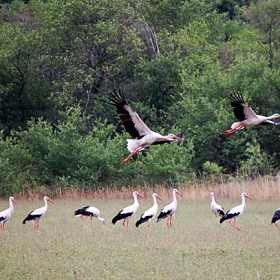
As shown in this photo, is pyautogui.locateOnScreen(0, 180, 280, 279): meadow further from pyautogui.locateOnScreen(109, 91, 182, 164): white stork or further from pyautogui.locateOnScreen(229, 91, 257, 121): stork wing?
pyautogui.locateOnScreen(229, 91, 257, 121): stork wing

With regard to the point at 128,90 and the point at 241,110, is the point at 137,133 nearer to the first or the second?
the point at 241,110

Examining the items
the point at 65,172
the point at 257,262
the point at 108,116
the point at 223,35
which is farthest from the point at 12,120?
the point at 257,262

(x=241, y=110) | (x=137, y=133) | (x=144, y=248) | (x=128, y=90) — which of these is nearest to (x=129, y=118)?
(x=137, y=133)

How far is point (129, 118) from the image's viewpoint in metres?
12.2

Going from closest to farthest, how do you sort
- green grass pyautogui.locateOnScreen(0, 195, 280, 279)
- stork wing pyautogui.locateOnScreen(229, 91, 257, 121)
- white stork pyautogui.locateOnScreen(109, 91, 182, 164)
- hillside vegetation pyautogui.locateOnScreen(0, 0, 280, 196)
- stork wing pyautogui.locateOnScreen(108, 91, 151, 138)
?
green grass pyautogui.locateOnScreen(0, 195, 280, 279) → stork wing pyautogui.locateOnScreen(108, 91, 151, 138) → white stork pyautogui.locateOnScreen(109, 91, 182, 164) → stork wing pyautogui.locateOnScreen(229, 91, 257, 121) → hillside vegetation pyautogui.locateOnScreen(0, 0, 280, 196)

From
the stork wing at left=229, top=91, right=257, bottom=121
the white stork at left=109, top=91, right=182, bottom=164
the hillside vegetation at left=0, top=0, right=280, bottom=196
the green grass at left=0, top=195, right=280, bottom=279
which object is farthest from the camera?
the hillside vegetation at left=0, top=0, right=280, bottom=196

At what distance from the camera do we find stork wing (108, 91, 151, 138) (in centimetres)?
1173

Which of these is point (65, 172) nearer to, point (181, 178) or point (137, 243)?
point (181, 178)

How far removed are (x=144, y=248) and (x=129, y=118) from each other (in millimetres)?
2198

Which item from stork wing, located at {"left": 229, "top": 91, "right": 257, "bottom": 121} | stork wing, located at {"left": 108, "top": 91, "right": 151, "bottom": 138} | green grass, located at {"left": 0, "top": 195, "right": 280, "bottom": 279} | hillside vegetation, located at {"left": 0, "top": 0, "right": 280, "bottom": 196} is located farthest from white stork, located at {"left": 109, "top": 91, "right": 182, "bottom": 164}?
hillside vegetation, located at {"left": 0, "top": 0, "right": 280, "bottom": 196}

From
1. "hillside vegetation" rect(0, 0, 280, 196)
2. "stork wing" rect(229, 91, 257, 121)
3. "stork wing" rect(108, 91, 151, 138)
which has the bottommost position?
"hillside vegetation" rect(0, 0, 280, 196)

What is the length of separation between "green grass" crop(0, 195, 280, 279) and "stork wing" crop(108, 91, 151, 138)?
6.07 ft

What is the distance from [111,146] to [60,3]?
25.0ft

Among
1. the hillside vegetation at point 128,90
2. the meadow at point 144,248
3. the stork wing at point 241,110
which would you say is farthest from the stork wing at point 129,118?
the hillside vegetation at point 128,90
